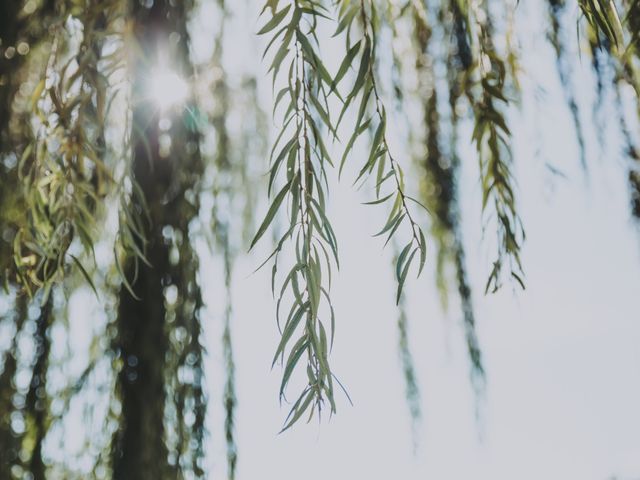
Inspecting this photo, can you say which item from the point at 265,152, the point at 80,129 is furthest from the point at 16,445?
the point at 265,152

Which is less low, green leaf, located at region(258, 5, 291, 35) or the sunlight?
the sunlight

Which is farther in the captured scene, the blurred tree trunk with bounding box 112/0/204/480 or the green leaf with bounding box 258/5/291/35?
the blurred tree trunk with bounding box 112/0/204/480

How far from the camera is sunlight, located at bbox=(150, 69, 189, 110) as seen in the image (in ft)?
4.09

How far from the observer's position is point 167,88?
4.24 ft

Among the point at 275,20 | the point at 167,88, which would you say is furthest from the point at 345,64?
the point at 167,88

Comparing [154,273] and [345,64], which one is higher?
[345,64]

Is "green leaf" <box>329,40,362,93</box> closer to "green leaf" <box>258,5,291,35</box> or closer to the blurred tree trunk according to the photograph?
"green leaf" <box>258,5,291,35</box>

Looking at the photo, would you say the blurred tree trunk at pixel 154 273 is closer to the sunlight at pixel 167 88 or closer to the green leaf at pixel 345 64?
the sunlight at pixel 167 88

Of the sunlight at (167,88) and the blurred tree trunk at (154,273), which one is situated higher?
the sunlight at (167,88)

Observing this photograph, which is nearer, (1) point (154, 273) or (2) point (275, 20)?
(2) point (275, 20)

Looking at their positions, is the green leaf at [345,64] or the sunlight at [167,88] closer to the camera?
the green leaf at [345,64]

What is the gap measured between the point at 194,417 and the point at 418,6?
31.6 inches

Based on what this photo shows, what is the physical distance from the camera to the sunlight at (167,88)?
1.25m

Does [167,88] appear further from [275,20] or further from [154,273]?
[275,20]
